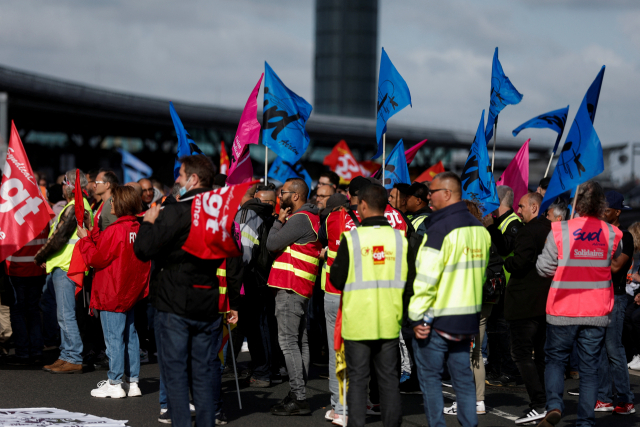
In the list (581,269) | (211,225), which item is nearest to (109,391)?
(211,225)

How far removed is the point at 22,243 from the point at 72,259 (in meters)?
0.52

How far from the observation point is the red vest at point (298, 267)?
650 cm

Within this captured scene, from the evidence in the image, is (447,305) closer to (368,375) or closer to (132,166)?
(368,375)

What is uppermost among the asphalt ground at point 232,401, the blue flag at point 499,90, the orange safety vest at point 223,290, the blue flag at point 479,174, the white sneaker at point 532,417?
the blue flag at point 499,90

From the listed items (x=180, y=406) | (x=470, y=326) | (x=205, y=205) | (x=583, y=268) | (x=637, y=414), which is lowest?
(x=637, y=414)

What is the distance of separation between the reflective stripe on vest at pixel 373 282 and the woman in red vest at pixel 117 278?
8.59ft

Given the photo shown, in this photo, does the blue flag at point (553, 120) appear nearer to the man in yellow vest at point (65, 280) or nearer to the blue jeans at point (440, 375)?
the blue jeans at point (440, 375)

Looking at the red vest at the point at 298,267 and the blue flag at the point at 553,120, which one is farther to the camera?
the blue flag at the point at 553,120

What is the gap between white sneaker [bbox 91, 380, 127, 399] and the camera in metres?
6.80

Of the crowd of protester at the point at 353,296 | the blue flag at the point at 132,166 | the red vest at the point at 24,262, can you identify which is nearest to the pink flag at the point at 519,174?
the crowd of protester at the point at 353,296

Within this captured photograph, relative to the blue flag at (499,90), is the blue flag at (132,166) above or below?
below

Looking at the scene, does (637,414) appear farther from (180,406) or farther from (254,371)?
(180,406)

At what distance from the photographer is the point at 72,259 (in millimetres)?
7602

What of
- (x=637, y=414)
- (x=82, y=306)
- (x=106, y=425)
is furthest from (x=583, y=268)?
(x=82, y=306)
